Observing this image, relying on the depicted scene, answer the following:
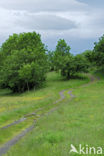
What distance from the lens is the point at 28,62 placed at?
7600cm

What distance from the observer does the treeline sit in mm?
71812

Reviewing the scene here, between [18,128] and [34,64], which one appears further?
[34,64]

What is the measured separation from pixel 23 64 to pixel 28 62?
4.43m

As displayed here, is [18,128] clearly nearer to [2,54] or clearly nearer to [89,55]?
[2,54]

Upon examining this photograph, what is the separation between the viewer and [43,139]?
44.0ft

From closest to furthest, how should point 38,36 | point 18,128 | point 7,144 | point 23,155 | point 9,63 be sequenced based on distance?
point 23,155 < point 7,144 < point 18,128 < point 9,63 < point 38,36

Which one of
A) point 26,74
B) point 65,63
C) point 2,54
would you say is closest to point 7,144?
point 26,74

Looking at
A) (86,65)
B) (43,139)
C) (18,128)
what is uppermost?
(86,65)

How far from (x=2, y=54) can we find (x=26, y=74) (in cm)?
2979

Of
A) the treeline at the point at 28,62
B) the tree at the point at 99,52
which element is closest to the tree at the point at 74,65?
the treeline at the point at 28,62

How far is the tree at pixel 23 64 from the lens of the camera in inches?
2788
